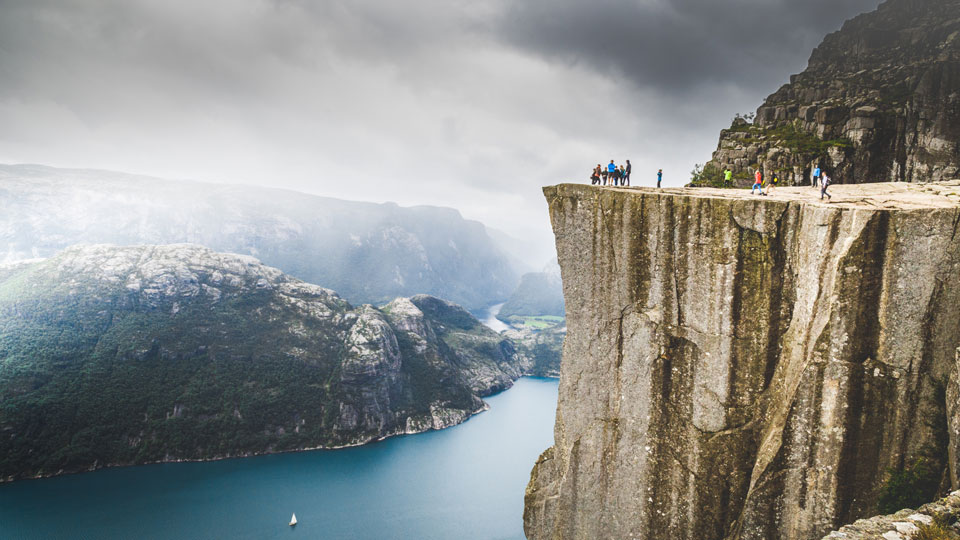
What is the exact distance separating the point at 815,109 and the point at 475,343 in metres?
167

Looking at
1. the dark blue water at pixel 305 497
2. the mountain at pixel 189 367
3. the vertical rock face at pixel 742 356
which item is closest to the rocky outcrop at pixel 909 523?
the vertical rock face at pixel 742 356

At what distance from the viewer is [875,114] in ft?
84.0

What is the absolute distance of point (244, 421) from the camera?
105625 millimetres

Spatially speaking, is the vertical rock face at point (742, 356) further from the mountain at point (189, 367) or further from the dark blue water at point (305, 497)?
the mountain at point (189, 367)

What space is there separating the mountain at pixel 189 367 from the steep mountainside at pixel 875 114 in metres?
113

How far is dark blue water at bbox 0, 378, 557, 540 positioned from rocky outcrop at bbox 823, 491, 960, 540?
2444 inches

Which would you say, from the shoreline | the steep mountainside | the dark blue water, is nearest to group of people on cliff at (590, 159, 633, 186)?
the steep mountainside

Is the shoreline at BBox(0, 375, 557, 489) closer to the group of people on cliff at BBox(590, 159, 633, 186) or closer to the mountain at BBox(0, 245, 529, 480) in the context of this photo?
the mountain at BBox(0, 245, 529, 480)

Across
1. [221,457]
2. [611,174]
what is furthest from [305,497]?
[611,174]

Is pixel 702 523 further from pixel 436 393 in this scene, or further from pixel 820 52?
pixel 436 393

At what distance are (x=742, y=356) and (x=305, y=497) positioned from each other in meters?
84.0

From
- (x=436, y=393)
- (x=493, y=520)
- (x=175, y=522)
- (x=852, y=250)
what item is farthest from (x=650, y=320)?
(x=436, y=393)

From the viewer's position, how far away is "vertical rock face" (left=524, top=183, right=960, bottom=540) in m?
10.9

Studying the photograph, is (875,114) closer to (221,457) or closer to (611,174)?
(611,174)
